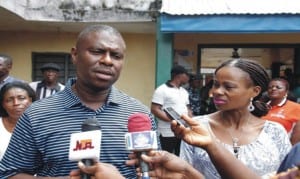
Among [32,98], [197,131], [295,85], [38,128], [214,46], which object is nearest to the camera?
[197,131]

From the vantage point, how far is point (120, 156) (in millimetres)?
2385

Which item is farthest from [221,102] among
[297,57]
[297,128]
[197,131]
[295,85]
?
[297,57]

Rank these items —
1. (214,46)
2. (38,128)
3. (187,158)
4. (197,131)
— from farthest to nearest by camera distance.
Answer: (214,46), (187,158), (38,128), (197,131)

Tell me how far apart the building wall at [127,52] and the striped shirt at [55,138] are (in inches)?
289

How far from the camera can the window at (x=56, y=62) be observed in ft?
32.7

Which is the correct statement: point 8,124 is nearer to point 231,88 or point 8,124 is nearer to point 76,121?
point 76,121

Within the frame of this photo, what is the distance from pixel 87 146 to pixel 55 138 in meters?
0.57

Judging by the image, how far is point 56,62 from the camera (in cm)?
1001

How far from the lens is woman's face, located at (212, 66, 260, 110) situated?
279cm

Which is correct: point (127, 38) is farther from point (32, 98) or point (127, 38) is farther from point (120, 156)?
point (120, 156)

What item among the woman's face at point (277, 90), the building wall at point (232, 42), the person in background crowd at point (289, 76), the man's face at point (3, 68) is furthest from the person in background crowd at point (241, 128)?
the building wall at point (232, 42)

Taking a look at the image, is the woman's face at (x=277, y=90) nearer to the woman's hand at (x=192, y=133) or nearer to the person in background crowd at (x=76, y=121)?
the person in background crowd at (x=76, y=121)

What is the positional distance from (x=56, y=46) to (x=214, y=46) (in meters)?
3.12

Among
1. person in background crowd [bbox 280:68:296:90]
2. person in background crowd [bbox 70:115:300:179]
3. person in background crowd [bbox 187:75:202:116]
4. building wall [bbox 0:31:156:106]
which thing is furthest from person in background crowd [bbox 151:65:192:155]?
person in background crowd [bbox 70:115:300:179]
